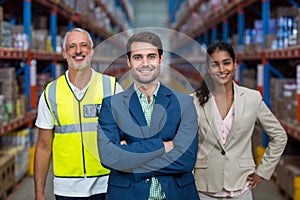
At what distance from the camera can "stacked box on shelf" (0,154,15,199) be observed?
4.25m

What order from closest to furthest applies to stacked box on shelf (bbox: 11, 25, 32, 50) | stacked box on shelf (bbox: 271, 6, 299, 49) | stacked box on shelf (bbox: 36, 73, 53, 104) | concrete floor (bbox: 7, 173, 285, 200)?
concrete floor (bbox: 7, 173, 285, 200), stacked box on shelf (bbox: 271, 6, 299, 49), stacked box on shelf (bbox: 11, 25, 32, 50), stacked box on shelf (bbox: 36, 73, 53, 104)

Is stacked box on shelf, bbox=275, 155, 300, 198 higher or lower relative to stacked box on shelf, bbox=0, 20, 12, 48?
lower

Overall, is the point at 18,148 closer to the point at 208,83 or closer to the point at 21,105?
the point at 21,105

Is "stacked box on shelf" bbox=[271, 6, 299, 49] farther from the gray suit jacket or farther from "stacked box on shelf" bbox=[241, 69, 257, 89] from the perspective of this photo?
the gray suit jacket

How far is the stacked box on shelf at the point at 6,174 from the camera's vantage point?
4.25 meters

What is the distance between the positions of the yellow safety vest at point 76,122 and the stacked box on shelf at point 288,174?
2.32 m

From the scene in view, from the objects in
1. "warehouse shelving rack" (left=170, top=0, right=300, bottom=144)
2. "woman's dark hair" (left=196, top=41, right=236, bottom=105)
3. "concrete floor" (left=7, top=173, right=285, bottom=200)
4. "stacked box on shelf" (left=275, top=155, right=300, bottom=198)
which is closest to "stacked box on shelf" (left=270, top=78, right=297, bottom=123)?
"warehouse shelving rack" (left=170, top=0, right=300, bottom=144)

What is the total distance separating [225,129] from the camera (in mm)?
2277

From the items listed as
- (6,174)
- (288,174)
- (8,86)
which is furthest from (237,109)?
(8,86)

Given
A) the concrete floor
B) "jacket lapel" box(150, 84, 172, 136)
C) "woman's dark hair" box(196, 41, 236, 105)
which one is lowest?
the concrete floor

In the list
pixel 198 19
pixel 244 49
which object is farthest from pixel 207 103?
pixel 198 19

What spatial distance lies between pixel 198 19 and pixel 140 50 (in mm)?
10621

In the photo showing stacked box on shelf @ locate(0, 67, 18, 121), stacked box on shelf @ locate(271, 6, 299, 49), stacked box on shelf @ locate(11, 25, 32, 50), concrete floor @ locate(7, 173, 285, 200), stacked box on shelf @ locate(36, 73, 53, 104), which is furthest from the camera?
stacked box on shelf @ locate(36, 73, 53, 104)

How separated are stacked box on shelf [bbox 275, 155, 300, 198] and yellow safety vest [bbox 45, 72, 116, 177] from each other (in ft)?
7.62
